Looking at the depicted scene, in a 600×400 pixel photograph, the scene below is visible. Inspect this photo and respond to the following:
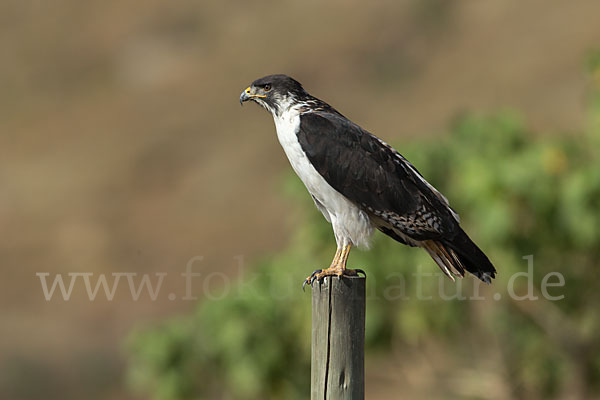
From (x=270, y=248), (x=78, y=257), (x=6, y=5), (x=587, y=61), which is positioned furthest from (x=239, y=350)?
(x=6, y=5)

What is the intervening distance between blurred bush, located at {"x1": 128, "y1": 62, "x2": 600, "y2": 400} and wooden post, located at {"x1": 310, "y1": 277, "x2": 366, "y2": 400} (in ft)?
14.1

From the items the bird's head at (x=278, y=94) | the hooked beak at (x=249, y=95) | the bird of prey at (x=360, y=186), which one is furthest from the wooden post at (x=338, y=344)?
the hooked beak at (x=249, y=95)

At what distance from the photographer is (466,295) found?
8656 mm

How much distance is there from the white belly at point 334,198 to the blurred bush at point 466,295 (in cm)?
356

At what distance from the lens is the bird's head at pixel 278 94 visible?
4.64 m

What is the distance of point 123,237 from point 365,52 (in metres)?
18.6

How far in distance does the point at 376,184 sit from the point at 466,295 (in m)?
4.54

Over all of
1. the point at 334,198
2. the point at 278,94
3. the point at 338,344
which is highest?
the point at 278,94

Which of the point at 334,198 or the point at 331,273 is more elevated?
the point at 334,198

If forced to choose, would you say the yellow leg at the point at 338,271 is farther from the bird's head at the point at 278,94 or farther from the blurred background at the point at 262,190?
the blurred background at the point at 262,190

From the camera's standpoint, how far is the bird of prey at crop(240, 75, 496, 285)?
4.42 metres

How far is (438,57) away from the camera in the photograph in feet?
135

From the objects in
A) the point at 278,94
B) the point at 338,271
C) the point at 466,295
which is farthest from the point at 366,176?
the point at 466,295

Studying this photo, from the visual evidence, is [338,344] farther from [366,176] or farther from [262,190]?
[262,190]
